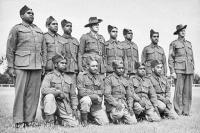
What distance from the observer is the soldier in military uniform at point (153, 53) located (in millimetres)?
8867

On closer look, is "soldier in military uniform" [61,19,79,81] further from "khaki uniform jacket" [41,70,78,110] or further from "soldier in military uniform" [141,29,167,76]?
"soldier in military uniform" [141,29,167,76]

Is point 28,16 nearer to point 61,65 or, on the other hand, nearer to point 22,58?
point 22,58

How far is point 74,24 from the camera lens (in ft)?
25.6

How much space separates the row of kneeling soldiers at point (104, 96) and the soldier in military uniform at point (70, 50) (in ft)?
0.84

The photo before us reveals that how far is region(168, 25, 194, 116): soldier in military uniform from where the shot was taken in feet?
29.8

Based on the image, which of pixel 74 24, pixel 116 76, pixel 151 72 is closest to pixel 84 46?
pixel 74 24

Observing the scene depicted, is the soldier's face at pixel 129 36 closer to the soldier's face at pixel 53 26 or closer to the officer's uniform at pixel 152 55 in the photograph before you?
the officer's uniform at pixel 152 55

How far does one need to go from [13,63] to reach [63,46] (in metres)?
1.43

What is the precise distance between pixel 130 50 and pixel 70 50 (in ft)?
6.32

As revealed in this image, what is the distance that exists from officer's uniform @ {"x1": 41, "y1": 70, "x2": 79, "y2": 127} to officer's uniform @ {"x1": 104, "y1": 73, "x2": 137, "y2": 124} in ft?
2.79

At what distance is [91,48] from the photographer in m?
7.93

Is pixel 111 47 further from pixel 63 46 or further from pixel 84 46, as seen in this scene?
pixel 63 46

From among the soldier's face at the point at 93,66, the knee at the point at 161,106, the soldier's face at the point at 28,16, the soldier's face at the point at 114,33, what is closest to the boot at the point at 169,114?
the knee at the point at 161,106

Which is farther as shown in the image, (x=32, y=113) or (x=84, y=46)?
(x=84, y=46)
